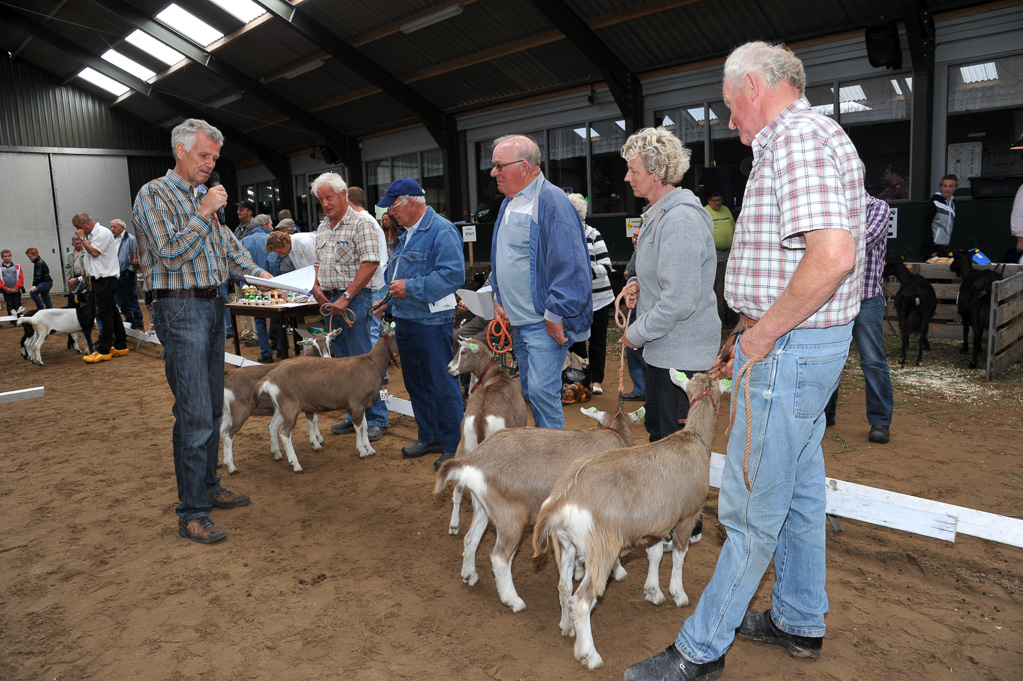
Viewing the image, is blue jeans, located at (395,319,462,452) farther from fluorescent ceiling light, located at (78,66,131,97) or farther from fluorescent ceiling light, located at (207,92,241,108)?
fluorescent ceiling light, located at (78,66,131,97)

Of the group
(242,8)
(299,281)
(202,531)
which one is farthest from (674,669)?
(242,8)

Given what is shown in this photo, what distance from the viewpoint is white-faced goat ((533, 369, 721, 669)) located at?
100 inches

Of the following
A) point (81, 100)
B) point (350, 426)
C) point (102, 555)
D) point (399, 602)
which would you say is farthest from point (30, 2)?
point (399, 602)

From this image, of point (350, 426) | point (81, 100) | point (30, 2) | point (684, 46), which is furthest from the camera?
point (81, 100)

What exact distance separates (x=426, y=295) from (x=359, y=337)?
5.46 ft

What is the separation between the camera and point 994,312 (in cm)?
691

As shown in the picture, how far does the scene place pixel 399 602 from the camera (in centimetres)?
322

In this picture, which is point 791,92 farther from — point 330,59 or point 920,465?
point 330,59

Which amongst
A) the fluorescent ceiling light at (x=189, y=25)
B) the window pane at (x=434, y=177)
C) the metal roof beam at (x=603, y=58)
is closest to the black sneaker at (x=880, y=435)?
the metal roof beam at (x=603, y=58)

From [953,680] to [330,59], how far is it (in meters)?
17.5

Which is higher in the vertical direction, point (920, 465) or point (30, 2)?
point (30, 2)

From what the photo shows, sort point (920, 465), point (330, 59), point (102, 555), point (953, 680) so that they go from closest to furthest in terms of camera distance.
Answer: point (953, 680)
point (102, 555)
point (920, 465)
point (330, 59)

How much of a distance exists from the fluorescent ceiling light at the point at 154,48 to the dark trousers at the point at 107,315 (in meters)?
11.4

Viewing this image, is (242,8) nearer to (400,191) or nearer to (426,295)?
(400,191)
